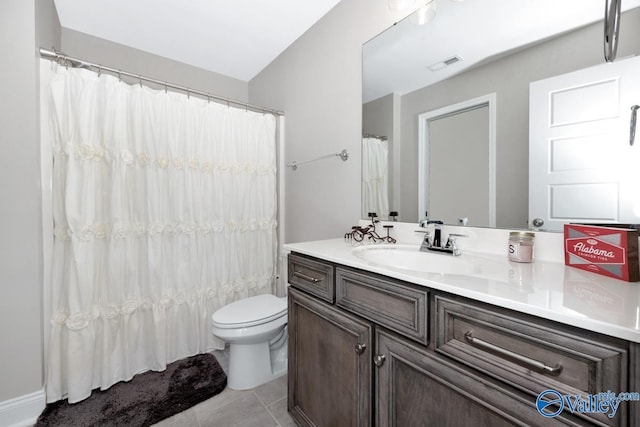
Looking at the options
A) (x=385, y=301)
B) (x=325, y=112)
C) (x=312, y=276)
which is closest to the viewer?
(x=385, y=301)

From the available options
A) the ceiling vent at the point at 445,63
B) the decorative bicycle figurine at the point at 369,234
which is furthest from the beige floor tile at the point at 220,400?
the ceiling vent at the point at 445,63

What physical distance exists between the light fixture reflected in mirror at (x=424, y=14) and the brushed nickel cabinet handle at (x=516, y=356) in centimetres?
143

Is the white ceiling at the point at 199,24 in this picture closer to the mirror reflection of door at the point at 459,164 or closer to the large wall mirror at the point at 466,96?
the large wall mirror at the point at 466,96

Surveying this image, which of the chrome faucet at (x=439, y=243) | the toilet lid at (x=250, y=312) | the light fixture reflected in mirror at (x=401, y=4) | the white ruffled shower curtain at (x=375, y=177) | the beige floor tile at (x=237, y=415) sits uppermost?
the light fixture reflected in mirror at (x=401, y=4)

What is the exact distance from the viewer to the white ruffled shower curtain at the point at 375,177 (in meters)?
1.53

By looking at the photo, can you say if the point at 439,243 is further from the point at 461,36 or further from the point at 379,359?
the point at 461,36

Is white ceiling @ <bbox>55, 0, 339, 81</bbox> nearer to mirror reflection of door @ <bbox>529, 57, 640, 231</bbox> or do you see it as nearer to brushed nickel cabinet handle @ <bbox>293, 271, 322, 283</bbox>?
mirror reflection of door @ <bbox>529, 57, 640, 231</bbox>

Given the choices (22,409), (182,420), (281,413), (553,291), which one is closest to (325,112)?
(553,291)

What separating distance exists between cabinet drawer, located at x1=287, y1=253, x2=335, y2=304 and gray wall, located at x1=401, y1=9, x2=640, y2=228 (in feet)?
2.40

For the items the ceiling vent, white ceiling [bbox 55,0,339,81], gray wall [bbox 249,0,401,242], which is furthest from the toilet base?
white ceiling [bbox 55,0,339,81]

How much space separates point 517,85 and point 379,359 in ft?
3.76

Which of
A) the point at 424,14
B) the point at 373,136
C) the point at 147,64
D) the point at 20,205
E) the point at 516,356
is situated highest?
the point at 147,64

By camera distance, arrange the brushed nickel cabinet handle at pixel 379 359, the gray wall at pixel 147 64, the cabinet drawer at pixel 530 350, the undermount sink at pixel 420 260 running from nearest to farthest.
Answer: the cabinet drawer at pixel 530 350
the brushed nickel cabinet handle at pixel 379 359
the undermount sink at pixel 420 260
the gray wall at pixel 147 64

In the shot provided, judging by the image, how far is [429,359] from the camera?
2.46 feet
